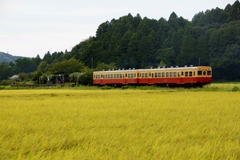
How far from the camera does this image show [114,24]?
11156 centimetres

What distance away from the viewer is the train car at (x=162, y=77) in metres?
37.9

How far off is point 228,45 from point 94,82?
144 feet

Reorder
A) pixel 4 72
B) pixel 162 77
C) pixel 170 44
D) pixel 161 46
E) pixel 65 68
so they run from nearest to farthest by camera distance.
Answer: pixel 162 77, pixel 65 68, pixel 170 44, pixel 161 46, pixel 4 72

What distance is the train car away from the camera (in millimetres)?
37938

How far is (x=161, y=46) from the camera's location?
3841 inches

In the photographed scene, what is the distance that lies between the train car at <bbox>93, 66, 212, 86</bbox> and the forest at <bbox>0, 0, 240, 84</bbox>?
75.4 ft

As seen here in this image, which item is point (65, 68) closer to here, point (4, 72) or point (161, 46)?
point (161, 46)

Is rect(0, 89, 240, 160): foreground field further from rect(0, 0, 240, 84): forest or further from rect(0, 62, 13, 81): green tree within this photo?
rect(0, 62, 13, 81): green tree

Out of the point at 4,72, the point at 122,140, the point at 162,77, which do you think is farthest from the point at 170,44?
the point at 122,140

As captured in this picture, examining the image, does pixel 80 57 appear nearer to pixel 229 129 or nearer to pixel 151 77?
pixel 151 77

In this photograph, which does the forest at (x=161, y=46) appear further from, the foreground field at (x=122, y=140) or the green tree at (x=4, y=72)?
the foreground field at (x=122, y=140)

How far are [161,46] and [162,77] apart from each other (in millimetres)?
57673

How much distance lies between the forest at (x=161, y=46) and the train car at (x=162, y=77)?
22967mm

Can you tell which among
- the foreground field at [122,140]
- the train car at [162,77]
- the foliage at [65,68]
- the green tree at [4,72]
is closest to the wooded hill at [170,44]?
the foliage at [65,68]
